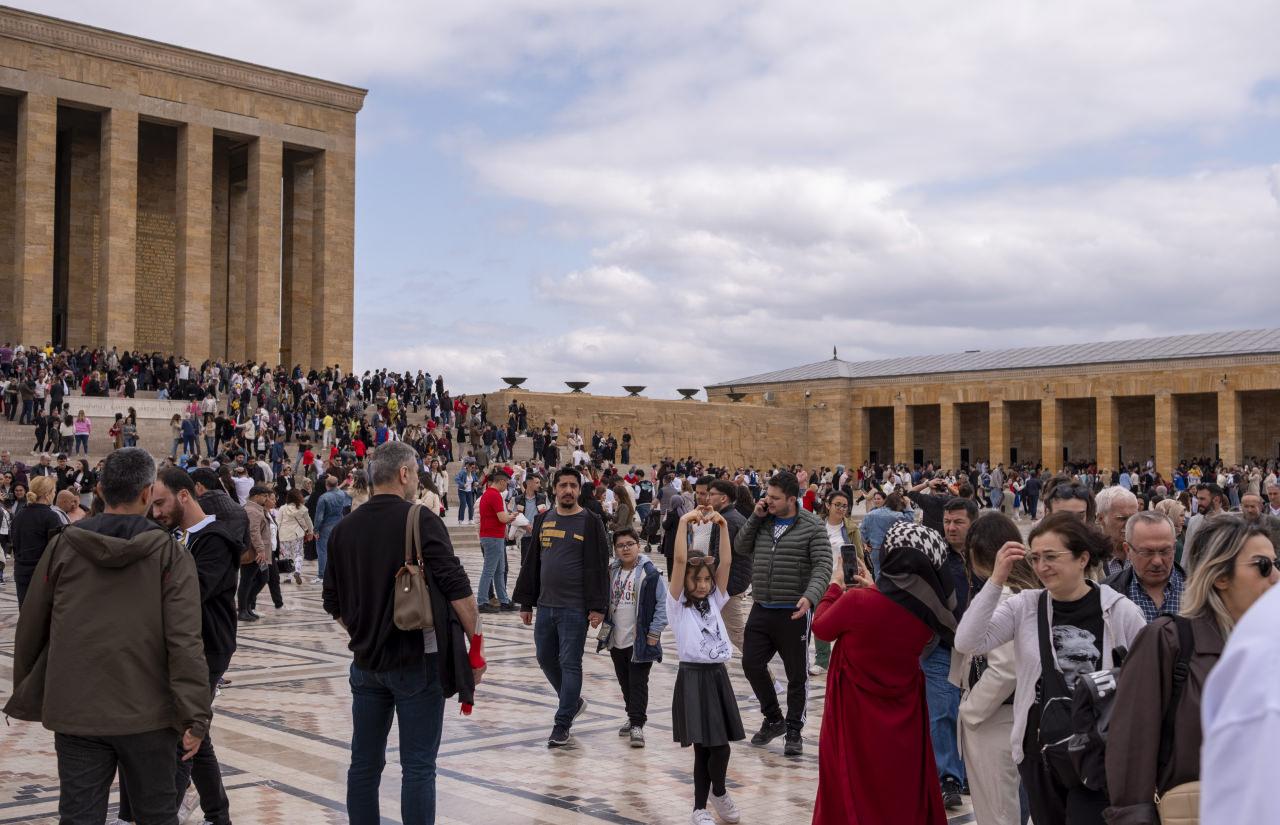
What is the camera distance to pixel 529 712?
7.98 metres

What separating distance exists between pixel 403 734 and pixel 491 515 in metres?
7.93

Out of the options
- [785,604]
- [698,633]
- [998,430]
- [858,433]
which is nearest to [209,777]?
[698,633]

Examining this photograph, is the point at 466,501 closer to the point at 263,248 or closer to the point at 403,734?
the point at 263,248

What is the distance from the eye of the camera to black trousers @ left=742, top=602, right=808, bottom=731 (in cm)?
696

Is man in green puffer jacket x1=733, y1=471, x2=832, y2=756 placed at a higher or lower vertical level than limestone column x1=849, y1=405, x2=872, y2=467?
lower

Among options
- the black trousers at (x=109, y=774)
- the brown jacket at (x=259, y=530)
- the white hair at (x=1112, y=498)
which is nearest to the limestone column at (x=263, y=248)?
the brown jacket at (x=259, y=530)

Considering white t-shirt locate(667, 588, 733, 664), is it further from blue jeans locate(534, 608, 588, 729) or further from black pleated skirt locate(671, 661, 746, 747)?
blue jeans locate(534, 608, 588, 729)

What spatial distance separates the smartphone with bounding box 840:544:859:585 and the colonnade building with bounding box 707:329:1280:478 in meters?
42.0

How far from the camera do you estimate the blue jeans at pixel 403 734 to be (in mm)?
4457

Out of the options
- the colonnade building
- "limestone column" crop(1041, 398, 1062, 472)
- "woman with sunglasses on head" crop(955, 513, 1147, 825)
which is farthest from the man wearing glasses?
"limestone column" crop(1041, 398, 1062, 472)

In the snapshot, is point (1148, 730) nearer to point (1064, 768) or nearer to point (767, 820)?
point (1064, 768)

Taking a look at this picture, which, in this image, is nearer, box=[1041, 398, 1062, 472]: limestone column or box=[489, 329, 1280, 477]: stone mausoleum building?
box=[489, 329, 1280, 477]: stone mausoleum building

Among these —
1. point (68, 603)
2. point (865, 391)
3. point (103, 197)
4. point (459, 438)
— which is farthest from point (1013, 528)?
point (865, 391)

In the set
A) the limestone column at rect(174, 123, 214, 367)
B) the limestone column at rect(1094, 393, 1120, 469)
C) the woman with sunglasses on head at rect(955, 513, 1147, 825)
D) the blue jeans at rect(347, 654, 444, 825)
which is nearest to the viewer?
the woman with sunglasses on head at rect(955, 513, 1147, 825)
